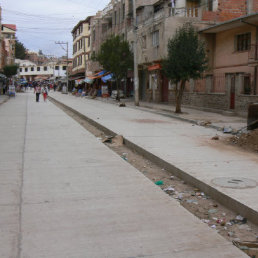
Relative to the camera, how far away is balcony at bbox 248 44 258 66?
21120 mm

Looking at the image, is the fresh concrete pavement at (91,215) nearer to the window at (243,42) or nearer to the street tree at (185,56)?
the street tree at (185,56)

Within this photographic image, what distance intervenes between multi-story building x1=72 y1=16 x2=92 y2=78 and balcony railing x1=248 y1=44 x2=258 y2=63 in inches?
1812

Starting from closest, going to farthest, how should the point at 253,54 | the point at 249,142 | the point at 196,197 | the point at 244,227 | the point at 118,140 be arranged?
the point at 244,227 → the point at 196,197 → the point at 249,142 → the point at 118,140 → the point at 253,54

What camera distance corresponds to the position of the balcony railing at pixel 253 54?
21.5m

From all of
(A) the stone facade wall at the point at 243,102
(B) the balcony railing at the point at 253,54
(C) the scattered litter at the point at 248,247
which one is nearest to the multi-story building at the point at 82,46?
(B) the balcony railing at the point at 253,54

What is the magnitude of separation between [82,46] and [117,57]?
39.8 metres

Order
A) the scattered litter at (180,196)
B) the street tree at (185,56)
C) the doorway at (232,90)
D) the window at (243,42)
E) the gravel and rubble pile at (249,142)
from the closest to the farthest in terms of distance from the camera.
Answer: the scattered litter at (180,196), the gravel and rubble pile at (249,142), the street tree at (185,56), the doorway at (232,90), the window at (243,42)

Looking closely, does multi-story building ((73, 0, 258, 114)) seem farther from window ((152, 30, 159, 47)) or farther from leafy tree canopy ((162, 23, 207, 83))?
leafy tree canopy ((162, 23, 207, 83))

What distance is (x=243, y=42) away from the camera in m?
24.5

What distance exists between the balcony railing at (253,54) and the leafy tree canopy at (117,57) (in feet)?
55.5

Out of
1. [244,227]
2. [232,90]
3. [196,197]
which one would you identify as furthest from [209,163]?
[232,90]

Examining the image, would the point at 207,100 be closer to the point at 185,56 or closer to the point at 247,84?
the point at 247,84

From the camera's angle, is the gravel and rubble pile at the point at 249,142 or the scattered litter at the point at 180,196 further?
the gravel and rubble pile at the point at 249,142

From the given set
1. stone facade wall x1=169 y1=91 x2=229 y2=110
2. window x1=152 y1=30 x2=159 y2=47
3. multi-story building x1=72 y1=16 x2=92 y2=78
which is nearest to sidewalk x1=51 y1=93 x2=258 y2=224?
stone facade wall x1=169 y1=91 x2=229 y2=110
